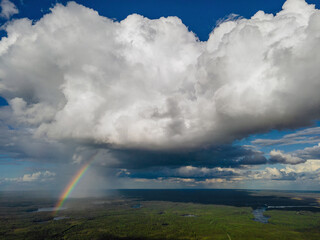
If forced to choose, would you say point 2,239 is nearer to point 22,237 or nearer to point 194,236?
point 22,237

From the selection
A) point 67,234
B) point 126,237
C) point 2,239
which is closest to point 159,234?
point 126,237

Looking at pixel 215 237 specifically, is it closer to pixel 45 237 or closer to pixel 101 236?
pixel 101 236

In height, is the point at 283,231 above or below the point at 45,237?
below

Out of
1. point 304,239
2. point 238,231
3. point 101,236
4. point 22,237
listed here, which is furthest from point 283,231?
point 22,237

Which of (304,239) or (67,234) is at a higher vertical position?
(67,234)

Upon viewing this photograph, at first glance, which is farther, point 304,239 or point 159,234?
point 159,234

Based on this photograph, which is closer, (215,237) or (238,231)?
(215,237)

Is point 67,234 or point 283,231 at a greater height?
point 67,234

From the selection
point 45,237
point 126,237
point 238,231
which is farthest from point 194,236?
point 45,237
